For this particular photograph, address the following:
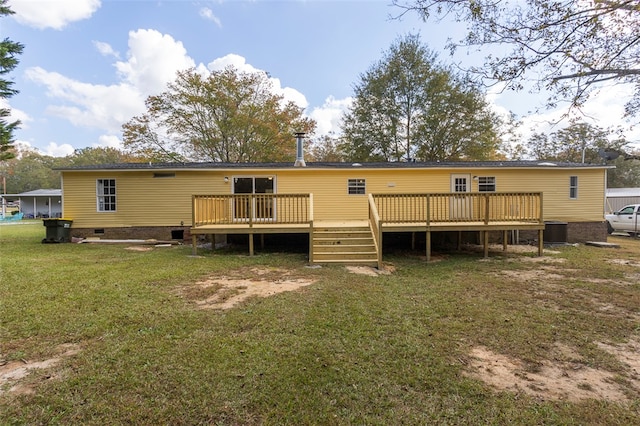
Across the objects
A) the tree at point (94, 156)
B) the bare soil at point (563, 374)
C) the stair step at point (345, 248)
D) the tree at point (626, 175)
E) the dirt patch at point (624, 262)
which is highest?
the tree at point (94, 156)

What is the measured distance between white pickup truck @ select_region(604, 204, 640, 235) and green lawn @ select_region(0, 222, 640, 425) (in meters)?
10.2

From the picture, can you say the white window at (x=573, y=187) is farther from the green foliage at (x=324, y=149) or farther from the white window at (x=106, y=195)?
the green foliage at (x=324, y=149)

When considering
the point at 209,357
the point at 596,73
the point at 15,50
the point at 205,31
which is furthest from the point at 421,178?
the point at 15,50

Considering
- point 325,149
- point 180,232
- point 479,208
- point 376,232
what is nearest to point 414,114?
point 325,149

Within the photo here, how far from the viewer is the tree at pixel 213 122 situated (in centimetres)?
2216

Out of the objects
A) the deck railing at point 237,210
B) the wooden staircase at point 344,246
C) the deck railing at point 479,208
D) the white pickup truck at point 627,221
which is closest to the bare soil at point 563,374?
the wooden staircase at point 344,246

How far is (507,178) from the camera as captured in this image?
11.3m

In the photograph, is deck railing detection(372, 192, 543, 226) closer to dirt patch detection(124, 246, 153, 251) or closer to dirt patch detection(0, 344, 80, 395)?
dirt patch detection(0, 344, 80, 395)

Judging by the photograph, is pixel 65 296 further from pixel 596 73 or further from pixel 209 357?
pixel 596 73

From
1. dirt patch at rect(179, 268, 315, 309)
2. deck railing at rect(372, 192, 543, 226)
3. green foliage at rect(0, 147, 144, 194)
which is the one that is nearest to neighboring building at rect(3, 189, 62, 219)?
green foliage at rect(0, 147, 144, 194)

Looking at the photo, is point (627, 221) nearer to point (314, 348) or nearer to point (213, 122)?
point (314, 348)

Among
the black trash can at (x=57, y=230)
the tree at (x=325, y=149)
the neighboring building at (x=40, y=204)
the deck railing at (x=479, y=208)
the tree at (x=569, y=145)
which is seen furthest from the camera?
the neighboring building at (x=40, y=204)

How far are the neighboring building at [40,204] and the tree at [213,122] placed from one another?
15.4m

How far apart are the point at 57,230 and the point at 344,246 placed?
10.2 m
